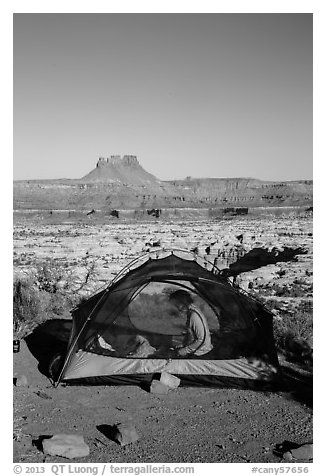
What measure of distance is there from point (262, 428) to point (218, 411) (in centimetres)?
58

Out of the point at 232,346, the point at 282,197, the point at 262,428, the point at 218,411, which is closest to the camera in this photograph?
the point at 262,428

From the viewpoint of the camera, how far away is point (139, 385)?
6.26 m

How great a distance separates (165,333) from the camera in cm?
716

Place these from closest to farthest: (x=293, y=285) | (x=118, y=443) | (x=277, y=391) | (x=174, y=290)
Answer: (x=118, y=443), (x=277, y=391), (x=174, y=290), (x=293, y=285)

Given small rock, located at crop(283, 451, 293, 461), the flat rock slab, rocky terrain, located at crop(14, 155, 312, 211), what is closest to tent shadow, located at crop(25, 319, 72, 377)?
the flat rock slab

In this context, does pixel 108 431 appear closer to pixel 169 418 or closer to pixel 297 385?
pixel 169 418

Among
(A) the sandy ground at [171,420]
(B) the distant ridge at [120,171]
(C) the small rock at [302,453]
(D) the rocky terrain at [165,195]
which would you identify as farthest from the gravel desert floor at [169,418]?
(B) the distant ridge at [120,171]

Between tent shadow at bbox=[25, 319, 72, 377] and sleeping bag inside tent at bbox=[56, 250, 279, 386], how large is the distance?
65 centimetres

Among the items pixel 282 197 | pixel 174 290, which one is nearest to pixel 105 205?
pixel 282 197

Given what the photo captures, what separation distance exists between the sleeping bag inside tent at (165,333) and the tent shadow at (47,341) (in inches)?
25.5

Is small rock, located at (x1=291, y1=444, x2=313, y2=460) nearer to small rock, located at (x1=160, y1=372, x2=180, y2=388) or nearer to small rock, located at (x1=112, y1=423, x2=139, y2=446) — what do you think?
small rock, located at (x1=112, y1=423, x2=139, y2=446)

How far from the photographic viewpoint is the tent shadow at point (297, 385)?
233 inches

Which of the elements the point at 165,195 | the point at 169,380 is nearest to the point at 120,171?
the point at 165,195
